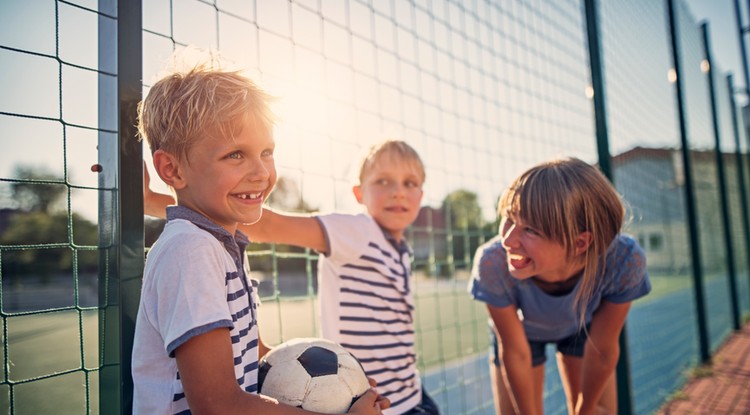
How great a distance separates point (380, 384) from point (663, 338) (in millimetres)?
6160

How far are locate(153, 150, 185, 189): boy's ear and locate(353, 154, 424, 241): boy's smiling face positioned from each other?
3.23ft

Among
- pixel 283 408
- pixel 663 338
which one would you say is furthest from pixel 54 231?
Result: pixel 283 408

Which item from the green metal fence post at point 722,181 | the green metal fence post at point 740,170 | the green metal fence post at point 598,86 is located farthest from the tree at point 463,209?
the green metal fence post at point 740,170

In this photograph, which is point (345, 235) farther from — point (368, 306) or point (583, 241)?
point (583, 241)

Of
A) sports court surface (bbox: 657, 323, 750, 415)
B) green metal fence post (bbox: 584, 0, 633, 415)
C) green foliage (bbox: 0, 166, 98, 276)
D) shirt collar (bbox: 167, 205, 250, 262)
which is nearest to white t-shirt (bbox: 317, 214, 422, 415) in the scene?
shirt collar (bbox: 167, 205, 250, 262)

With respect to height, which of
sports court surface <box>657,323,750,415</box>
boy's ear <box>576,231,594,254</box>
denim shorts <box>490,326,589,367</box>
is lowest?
sports court surface <box>657,323,750,415</box>

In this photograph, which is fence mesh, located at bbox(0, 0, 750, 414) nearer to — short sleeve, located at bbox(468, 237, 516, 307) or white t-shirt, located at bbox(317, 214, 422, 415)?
white t-shirt, located at bbox(317, 214, 422, 415)

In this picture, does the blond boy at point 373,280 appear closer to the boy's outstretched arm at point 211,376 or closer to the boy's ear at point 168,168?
the boy's ear at point 168,168

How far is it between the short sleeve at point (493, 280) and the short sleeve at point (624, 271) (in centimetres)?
38

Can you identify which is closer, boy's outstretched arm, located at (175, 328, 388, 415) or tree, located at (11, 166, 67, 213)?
boy's outstretched arm, located at (175, 328, 388, 415)

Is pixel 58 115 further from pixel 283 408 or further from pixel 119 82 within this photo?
pixel 283 408

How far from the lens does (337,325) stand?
189 cm

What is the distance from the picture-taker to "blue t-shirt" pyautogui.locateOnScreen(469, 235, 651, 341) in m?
2.05

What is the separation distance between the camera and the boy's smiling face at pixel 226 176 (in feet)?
3.86
